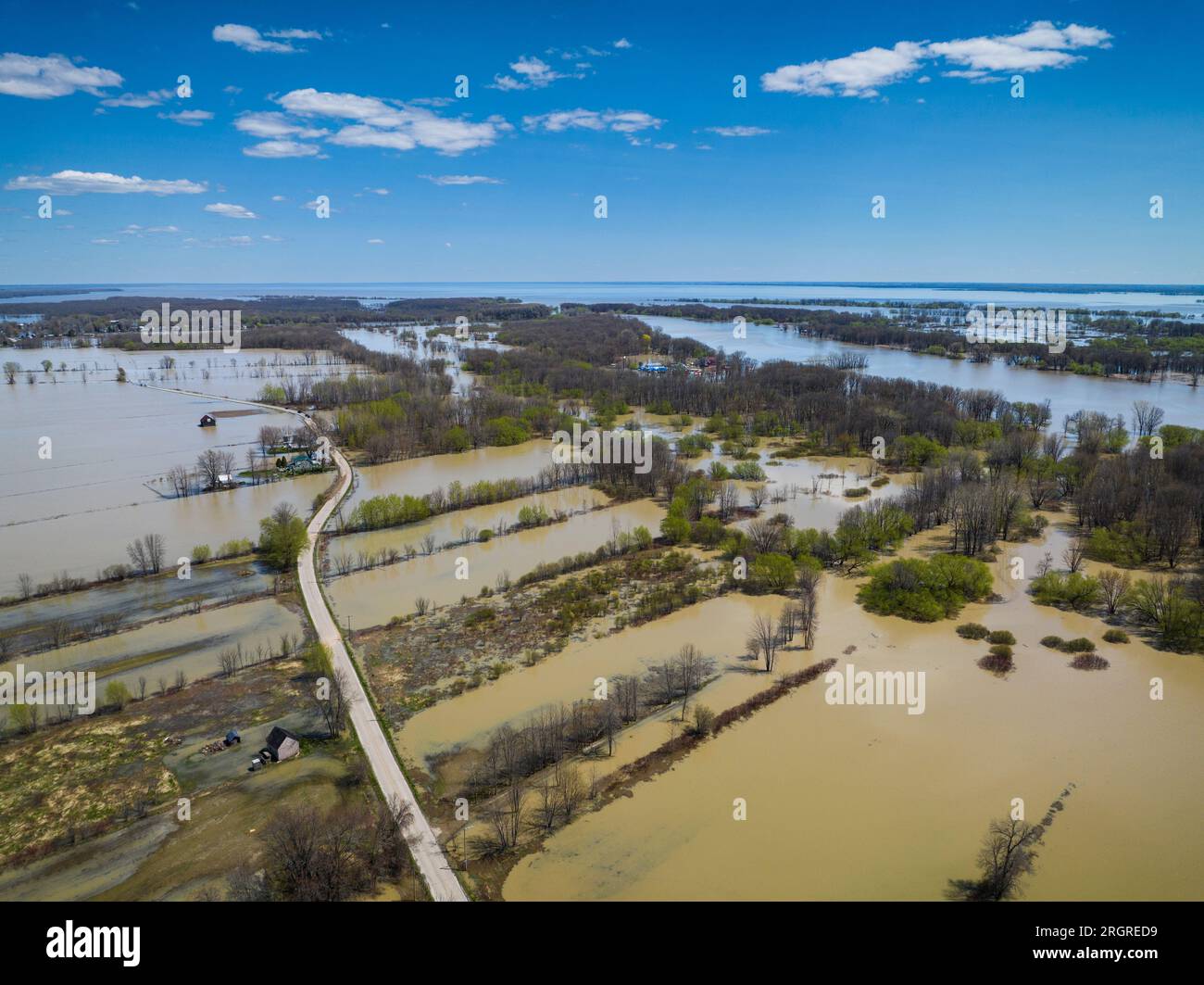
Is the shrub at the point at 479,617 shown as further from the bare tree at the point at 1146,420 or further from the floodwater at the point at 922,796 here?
the bare tree at the point at 1146,420

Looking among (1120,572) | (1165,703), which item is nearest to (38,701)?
(1165,703)

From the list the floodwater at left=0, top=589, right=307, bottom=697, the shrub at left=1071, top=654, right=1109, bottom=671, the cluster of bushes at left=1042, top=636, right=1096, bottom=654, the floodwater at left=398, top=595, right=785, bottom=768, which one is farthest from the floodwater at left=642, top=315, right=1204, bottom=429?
the floodwater at left=0, top=589, right=307, bottom=697

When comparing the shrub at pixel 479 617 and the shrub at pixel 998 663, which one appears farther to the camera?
the shrub at pixel 479 617

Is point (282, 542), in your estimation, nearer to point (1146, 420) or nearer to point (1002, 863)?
point (1002, 863)

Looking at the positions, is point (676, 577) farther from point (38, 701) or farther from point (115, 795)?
point (38, 701)

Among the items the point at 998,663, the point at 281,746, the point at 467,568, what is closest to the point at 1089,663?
the point at 998,663

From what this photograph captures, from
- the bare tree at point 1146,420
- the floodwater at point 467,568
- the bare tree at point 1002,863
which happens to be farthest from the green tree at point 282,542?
the bare tree at point 1146,420

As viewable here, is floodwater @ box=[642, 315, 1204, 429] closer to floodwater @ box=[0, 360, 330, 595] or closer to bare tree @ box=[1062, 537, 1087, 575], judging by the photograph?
bare tree @ box=[1062, 537, 1087, 575]

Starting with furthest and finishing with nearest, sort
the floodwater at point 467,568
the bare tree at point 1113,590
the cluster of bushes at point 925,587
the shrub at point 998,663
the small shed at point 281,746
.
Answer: the floodwater at point 467,568, the cluster of bushes at point 925,587, the bare tree at point 1113,590, the shrub at point 998,663, the small shed at point 281,746
